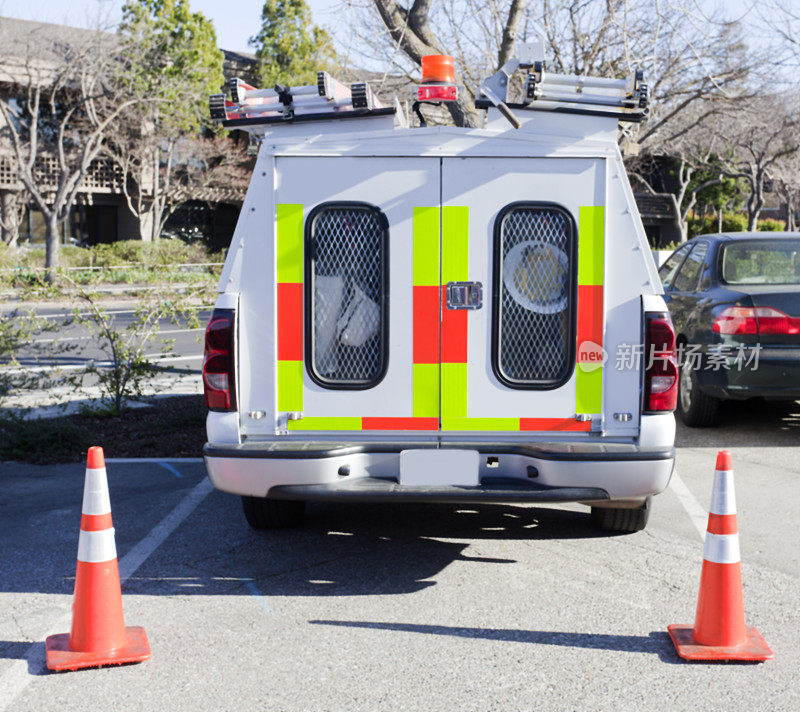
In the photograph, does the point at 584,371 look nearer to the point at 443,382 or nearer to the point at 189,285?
the point at 443,382

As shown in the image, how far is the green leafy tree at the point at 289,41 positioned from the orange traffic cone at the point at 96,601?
1428 inches

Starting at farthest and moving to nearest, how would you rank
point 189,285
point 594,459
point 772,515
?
point 189,285, point 772,515, point 594,459

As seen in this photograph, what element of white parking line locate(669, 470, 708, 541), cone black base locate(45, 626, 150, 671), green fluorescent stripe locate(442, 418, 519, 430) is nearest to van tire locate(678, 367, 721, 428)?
white parking line locate(669, 470, 708, 541)

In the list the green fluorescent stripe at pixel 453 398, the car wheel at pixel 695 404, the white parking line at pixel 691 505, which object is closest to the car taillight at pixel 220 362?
the green fluorescent stripe at pixel 453 398

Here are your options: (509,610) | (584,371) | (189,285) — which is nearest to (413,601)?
(509,610)

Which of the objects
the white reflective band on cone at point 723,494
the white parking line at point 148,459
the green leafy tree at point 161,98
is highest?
the green leafy tree at point 161,98

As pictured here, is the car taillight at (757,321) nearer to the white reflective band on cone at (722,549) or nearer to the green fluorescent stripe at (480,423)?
the green fluorescent stripe at (480,423)

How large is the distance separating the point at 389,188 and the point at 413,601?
1955 mm

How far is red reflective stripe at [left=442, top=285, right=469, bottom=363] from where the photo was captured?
4570mm

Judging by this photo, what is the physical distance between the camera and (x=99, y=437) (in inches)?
314

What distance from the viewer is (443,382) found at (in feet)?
15.1

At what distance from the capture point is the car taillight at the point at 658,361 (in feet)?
14.7

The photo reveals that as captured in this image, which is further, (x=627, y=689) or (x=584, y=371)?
(x=584, y=371)

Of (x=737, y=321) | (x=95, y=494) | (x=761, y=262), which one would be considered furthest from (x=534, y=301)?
(x=761, y=262)
